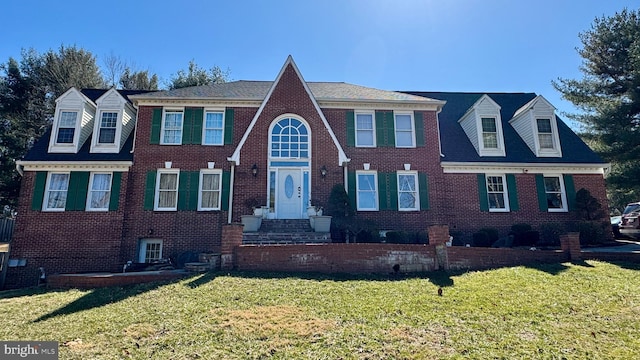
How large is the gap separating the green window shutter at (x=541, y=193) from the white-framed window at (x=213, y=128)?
14455 millimetres

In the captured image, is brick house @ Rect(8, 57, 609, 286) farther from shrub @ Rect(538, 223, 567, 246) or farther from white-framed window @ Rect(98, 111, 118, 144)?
shrub @ Rect(538, 223, 567, 246)

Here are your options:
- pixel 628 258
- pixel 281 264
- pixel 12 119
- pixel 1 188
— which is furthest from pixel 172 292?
pixel 12 119

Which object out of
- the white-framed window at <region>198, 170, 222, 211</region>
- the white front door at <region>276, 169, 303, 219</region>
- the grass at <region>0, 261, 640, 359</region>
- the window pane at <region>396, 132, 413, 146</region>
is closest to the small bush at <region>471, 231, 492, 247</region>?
the grass at <region>0, 261, 640, 359</region>

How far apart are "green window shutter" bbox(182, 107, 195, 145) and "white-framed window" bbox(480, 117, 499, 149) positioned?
13.7 metres

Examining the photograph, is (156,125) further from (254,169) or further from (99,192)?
(254,169)

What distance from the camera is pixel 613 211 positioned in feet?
149

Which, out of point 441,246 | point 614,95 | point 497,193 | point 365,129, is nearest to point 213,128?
point 365,129

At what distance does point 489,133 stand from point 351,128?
22.3ft

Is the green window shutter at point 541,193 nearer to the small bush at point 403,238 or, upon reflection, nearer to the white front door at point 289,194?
the small bush at point 403,238

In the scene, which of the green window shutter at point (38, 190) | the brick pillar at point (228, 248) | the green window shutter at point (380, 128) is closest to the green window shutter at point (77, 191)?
the green window shutter at point (38, 190)

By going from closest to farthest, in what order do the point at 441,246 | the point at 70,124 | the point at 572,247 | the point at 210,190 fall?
the point at 441,246, the point at 572,247, the point at 210,190, the point at 70,124

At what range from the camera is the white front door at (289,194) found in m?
14.1

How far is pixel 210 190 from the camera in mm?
14492

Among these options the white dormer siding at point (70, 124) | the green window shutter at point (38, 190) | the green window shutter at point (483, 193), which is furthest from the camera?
the green window shutter at point (483, 193)
